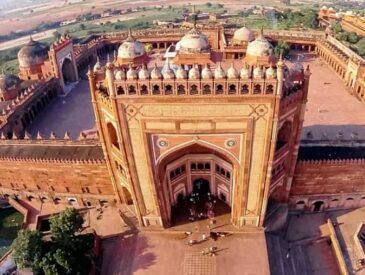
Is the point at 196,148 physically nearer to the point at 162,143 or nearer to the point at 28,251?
the point at 162,143

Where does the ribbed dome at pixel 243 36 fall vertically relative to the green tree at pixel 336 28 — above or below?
above

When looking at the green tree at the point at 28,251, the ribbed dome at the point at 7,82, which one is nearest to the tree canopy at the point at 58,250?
the green tree at the point at 28,251

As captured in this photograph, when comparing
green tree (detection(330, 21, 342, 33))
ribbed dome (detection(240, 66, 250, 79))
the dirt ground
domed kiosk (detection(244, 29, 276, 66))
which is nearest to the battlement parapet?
domed kiosk (detection(244, 29, 276, 66))

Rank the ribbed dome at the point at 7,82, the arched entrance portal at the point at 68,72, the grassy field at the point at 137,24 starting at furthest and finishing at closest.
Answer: the grassy field at the point at 137,24, the arched entrance portal at the point at 68,72, the ribbed dome at the point at 7,82

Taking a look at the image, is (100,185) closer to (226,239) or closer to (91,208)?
(91,208)

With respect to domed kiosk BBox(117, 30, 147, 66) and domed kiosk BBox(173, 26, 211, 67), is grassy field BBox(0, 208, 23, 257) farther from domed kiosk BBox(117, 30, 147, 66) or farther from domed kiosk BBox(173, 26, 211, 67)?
domed kiosk BBox(173, 26, 211, 67)

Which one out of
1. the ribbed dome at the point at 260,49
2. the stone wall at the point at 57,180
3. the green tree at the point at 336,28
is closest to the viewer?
the ribbed dome at the point at 260,49

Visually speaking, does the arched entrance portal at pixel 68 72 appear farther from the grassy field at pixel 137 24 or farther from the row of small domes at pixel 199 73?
the row of small domes at pixel 199 73
